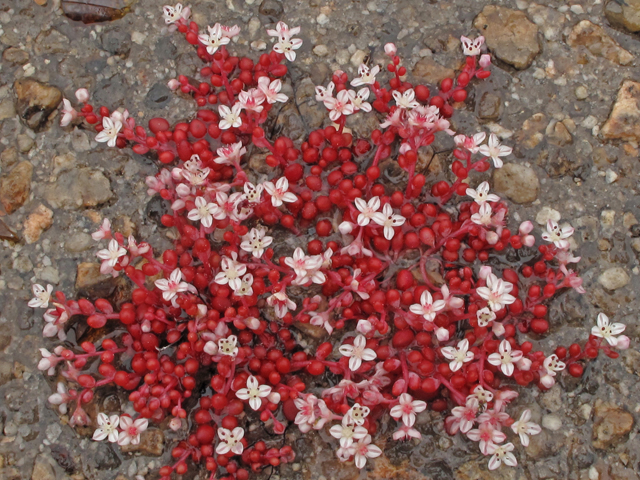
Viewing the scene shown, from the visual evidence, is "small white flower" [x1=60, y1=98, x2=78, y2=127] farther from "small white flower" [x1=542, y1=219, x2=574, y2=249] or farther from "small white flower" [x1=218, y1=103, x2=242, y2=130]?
"small white flower" [x1=542, y1=219, x2=574, y2=249]

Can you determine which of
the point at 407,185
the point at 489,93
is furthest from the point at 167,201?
the point at 489,93

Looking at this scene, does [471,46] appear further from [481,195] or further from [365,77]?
[481,195]

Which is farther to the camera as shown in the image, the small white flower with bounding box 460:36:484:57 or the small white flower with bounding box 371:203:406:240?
the small white flower with bounding box 460:36:484:57

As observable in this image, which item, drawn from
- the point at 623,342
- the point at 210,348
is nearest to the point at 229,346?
the point at 210,348

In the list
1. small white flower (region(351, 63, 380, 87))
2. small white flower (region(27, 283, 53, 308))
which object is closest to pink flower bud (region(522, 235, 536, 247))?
small white flower (region(351, 63, 380, 87))

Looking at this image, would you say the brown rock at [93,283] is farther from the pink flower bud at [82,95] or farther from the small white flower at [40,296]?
the pink flower bud at [82,95]

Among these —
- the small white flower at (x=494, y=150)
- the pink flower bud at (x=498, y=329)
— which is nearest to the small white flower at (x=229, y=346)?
the pink flower bud at (x=498, y=329)
